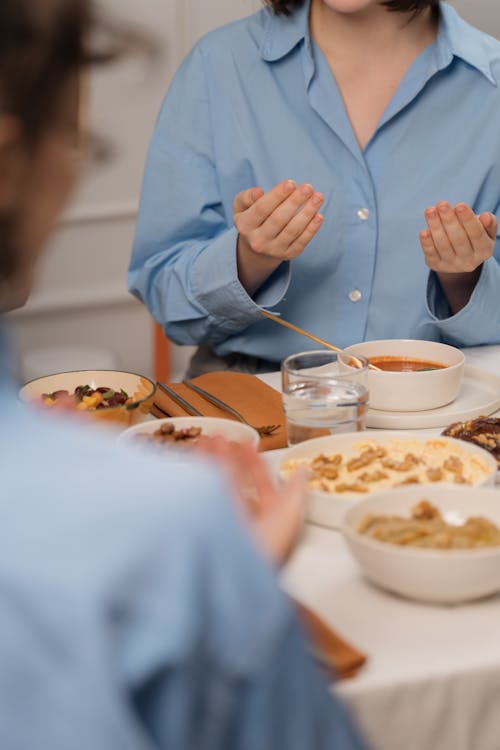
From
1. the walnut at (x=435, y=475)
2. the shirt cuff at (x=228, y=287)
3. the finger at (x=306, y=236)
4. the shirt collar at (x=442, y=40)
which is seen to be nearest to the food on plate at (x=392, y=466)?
the walnut at (x=435, y=475)

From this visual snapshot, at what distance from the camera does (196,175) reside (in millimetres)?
2076

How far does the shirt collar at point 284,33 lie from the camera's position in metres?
2.08

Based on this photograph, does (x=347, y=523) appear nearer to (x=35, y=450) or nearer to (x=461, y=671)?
(x=461, y=671)

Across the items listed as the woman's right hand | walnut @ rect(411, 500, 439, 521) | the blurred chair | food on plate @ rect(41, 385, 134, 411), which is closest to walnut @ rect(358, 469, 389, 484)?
walnut @ rect(411, 500, 439, 521)

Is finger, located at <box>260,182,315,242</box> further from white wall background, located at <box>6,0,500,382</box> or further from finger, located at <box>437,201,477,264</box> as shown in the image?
white wall background, located at <box>6,0,500,382</box>

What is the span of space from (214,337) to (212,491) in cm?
154

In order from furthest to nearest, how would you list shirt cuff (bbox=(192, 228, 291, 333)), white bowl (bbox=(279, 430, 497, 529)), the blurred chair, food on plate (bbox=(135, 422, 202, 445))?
the blurred chair → shirt cuff (bbox=(192, 228, 291, 333)) → food on plate (bbox=(135, 422, 202, 445)) → white bowl (bbox=(279, 430, 497, 529))

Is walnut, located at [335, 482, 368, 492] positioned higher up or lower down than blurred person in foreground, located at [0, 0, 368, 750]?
lower down

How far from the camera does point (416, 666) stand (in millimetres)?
946

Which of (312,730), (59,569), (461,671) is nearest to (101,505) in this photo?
(59,569)

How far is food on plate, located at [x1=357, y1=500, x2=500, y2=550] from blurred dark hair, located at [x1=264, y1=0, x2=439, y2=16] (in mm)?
1229

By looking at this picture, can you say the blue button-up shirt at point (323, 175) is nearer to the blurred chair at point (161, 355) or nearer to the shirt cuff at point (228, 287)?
the shirt cuff at point (228, 287)

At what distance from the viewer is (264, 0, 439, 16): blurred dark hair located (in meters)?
2.03

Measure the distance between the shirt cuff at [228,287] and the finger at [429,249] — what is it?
0.82ft
